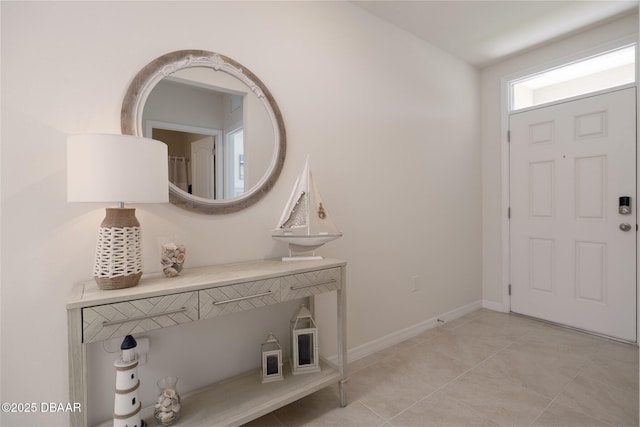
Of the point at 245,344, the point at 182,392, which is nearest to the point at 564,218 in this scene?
the point at 245,344

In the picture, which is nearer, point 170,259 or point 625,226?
point 170,259

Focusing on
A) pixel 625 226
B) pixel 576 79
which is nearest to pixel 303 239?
pixel 625 226

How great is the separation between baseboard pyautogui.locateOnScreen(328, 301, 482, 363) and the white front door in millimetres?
601

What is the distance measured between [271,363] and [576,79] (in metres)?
3.44

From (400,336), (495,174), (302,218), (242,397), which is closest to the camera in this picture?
(242,397)

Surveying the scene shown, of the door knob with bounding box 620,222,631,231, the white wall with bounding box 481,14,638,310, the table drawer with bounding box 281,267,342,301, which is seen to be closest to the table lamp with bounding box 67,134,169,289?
the table drawer with bounding box 281,267,342,301

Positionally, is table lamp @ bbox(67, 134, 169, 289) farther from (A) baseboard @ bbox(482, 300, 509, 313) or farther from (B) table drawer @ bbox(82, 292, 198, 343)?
(A) baseboard @ bbox(482, 300, 509, 313)

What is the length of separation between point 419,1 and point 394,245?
71.1 inches

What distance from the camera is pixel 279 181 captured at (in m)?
1.87

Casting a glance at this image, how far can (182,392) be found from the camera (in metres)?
1.52

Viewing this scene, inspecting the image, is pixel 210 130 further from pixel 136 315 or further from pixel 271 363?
pixel 271 363

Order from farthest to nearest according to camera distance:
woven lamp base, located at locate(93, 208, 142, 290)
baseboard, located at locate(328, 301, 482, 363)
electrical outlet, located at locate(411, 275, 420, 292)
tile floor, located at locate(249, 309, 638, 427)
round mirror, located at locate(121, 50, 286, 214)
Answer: electrical outlet, located at locate(411, 275, 420, 292), baseboard, located at locate(328, 301, 482, 363), tile floor, located at locate(249, 309, 638, 427), round mirror, located at locate(121, 50, 286, 214), woven lamp base, located at locate(93, 208, 142, 290)

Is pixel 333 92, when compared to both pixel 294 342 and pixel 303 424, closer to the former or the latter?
pixel 294 342

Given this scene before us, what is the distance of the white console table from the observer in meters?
1.05
